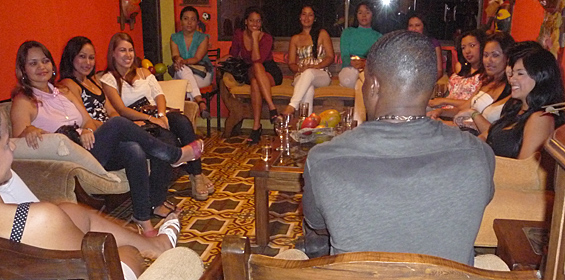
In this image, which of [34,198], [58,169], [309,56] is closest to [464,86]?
[309,56]

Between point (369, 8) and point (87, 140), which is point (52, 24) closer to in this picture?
point (87, 140)

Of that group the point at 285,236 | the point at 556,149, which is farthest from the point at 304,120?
the point at 556,149

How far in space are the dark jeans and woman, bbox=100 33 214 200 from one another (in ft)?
1.34

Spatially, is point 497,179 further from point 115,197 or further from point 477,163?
point 115,197

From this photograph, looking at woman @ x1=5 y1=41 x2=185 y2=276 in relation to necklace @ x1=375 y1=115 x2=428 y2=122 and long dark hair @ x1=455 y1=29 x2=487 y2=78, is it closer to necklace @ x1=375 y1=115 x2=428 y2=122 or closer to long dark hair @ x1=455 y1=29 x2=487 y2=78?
necklace @ x1=375 y1=115 x2=428 y2=122

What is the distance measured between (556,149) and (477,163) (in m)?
0.24

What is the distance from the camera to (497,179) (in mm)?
2537

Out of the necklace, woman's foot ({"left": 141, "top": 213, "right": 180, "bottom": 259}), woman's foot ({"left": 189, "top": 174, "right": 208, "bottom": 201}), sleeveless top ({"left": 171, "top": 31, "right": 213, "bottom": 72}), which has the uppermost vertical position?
sleeveless top ({"left": 171, "top": 31, "right": 213, "bottom": 72})

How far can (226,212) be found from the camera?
3.56 meters

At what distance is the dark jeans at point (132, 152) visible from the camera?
3.15 meters

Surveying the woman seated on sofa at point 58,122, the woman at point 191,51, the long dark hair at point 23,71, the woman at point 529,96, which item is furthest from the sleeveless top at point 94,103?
the woman at point 529,96

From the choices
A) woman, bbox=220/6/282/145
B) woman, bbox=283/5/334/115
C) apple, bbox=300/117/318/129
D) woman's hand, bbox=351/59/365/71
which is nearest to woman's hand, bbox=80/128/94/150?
apple, bbox=300/117/318/129

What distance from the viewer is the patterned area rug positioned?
10.2 feet

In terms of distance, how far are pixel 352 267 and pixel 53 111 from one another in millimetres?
2857
